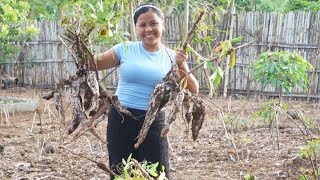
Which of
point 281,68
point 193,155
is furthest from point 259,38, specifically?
point 193,155

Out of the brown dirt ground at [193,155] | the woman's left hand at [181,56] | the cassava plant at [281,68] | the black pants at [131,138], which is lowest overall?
the brown dirt ground at [193,155]

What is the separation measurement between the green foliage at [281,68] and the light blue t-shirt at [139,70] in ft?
9.88

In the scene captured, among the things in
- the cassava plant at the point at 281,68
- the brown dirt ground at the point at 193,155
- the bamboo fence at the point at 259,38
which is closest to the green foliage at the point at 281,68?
the cassava plant at the point at 281,68

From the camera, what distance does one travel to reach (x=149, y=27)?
2850 mm

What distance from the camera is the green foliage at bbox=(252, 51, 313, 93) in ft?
18.9

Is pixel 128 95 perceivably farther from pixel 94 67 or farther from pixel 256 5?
pixel 256 5

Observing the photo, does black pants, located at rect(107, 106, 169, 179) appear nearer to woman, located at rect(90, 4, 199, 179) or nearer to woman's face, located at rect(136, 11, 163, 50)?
woman, located at rect(90, 4, 199, 179)

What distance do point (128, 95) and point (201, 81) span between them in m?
7.90

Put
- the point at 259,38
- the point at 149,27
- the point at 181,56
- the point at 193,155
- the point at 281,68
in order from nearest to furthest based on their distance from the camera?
the point at 181,56 < the point at 149,27 < the point at 193,155 < the point at 281,68 < the point at 259,38

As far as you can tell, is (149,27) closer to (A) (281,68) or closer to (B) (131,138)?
(B) (131,138)

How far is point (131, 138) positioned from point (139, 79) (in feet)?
1.13

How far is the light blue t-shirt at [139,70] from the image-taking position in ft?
9.48

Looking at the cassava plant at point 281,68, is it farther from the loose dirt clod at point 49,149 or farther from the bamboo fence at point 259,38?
the bamboo fence at point 259,38

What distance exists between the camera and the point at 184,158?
510 centimetres
